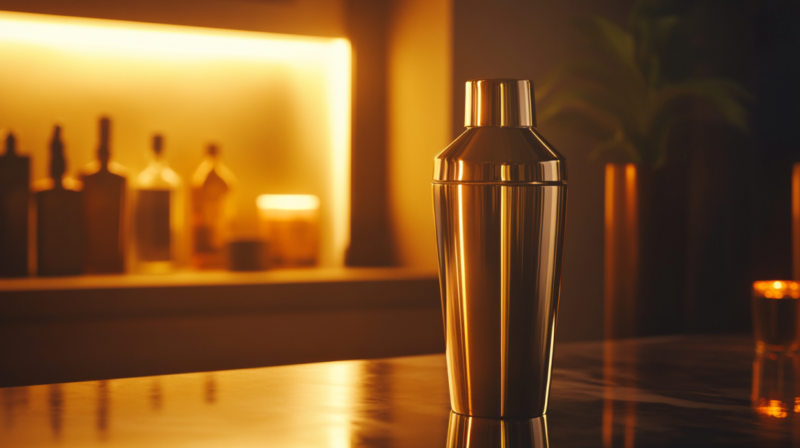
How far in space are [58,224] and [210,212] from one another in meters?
0.37

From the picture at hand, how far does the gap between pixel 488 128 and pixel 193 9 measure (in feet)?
5.01

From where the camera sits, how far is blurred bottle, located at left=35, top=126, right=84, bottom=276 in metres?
1.67

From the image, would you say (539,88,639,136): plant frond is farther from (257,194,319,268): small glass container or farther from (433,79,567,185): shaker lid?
(433,79,567,185): shaker lid

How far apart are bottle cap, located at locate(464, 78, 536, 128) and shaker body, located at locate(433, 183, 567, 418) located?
0.05 metres

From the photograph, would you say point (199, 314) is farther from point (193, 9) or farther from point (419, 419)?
point (419, 419)

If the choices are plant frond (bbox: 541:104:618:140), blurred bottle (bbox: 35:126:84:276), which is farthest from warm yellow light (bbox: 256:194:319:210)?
plant frond (bbox: 541:104:618:140)

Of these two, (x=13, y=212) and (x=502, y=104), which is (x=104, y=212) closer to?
(x=13, y=212)

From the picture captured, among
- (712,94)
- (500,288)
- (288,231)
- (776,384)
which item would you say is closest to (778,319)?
(776,384)

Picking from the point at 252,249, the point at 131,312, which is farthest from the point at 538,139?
the point at 252,249

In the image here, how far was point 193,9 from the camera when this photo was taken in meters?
1.83

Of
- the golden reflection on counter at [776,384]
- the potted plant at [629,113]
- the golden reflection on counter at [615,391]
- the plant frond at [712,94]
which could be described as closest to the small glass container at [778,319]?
the golden reflection on counter at [776,384]

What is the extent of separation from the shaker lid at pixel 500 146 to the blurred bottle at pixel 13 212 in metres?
1.45

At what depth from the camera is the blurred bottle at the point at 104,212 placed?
176cm

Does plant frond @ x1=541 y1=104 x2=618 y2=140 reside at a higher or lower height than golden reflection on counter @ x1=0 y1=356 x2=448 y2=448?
higher
